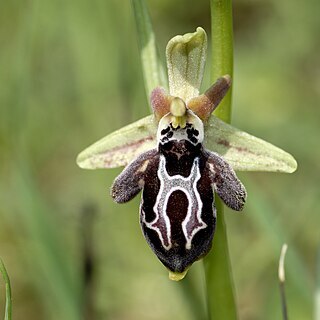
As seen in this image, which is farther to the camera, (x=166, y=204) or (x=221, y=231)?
(x=221, y=231)

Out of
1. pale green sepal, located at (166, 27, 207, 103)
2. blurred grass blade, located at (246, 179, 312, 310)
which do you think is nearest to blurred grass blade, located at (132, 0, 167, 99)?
pale green sepal, located at (166, 27, 207, 103)

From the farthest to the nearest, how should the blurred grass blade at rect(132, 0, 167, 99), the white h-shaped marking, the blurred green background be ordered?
1. the blurred green background
2. the blurred grass blade at rect(132, 0, 167, 99)
3. the white h-shaped marking

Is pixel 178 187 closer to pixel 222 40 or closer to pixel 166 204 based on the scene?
pixel 166 204

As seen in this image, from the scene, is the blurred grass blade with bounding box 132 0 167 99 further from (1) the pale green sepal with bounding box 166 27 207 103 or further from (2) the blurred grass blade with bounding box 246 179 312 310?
(2) the blurred grass blade with bounding box 246 179 312 310

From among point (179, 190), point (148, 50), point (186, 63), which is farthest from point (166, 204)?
point (148, 50)

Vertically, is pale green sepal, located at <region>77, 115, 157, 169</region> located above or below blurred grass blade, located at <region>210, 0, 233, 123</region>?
below
